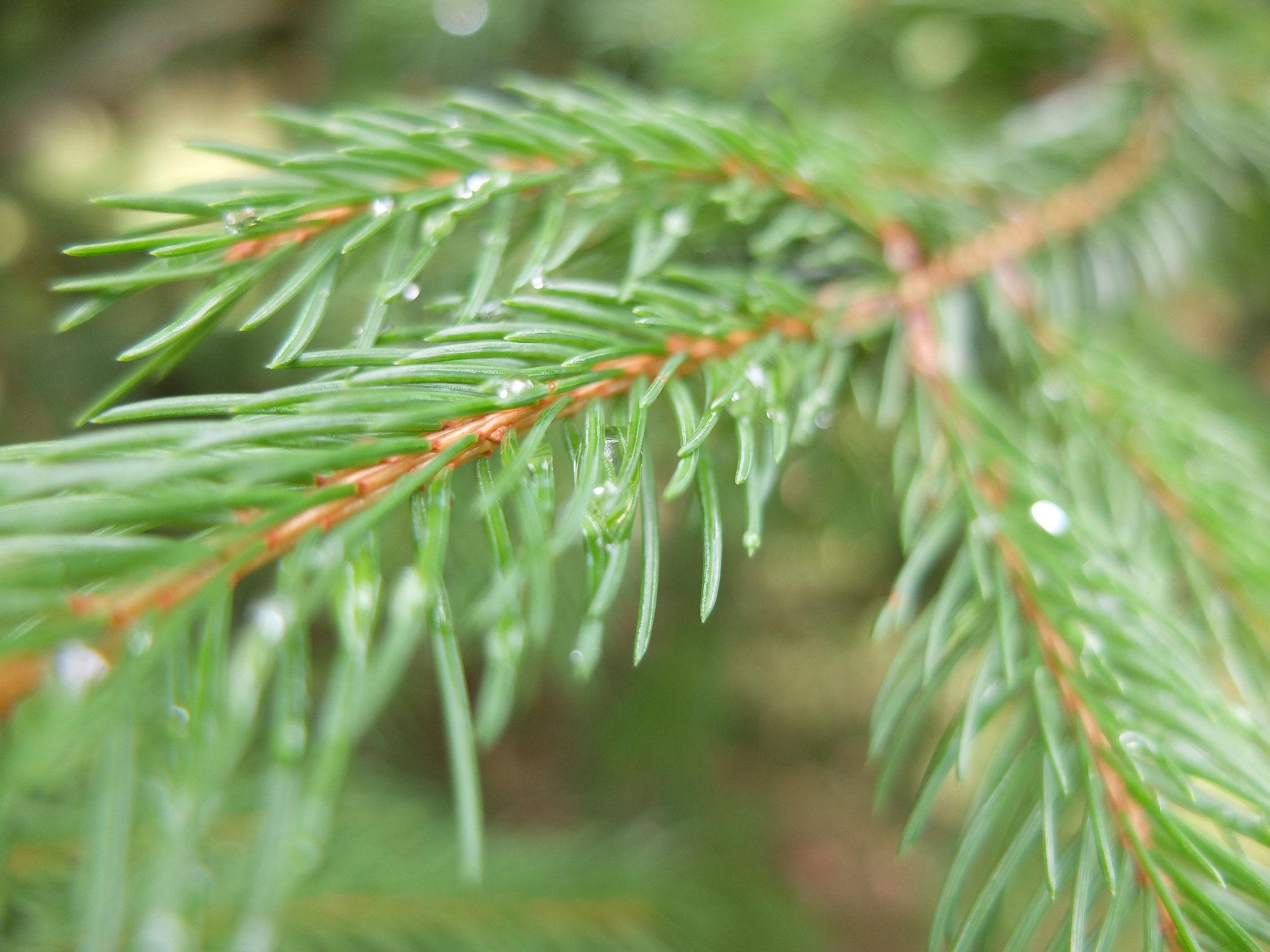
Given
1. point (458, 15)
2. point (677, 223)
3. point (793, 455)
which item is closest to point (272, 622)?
point (677, 223)

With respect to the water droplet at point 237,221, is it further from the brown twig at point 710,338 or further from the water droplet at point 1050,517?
the water droplet at point 1050,517

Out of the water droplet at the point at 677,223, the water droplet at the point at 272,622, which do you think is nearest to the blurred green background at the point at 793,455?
the water droplet at the point at 677,223

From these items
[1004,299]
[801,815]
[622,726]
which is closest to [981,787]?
[1004,299]

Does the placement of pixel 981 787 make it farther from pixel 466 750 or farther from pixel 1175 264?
pixel 1175 264

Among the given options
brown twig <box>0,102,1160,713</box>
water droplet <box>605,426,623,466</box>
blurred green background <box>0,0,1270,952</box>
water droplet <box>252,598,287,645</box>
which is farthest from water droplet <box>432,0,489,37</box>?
water droplet <box>252,598,287,645</box>

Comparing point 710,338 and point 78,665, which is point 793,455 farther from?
point 78,665

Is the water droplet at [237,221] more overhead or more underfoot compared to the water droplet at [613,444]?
more overhead
